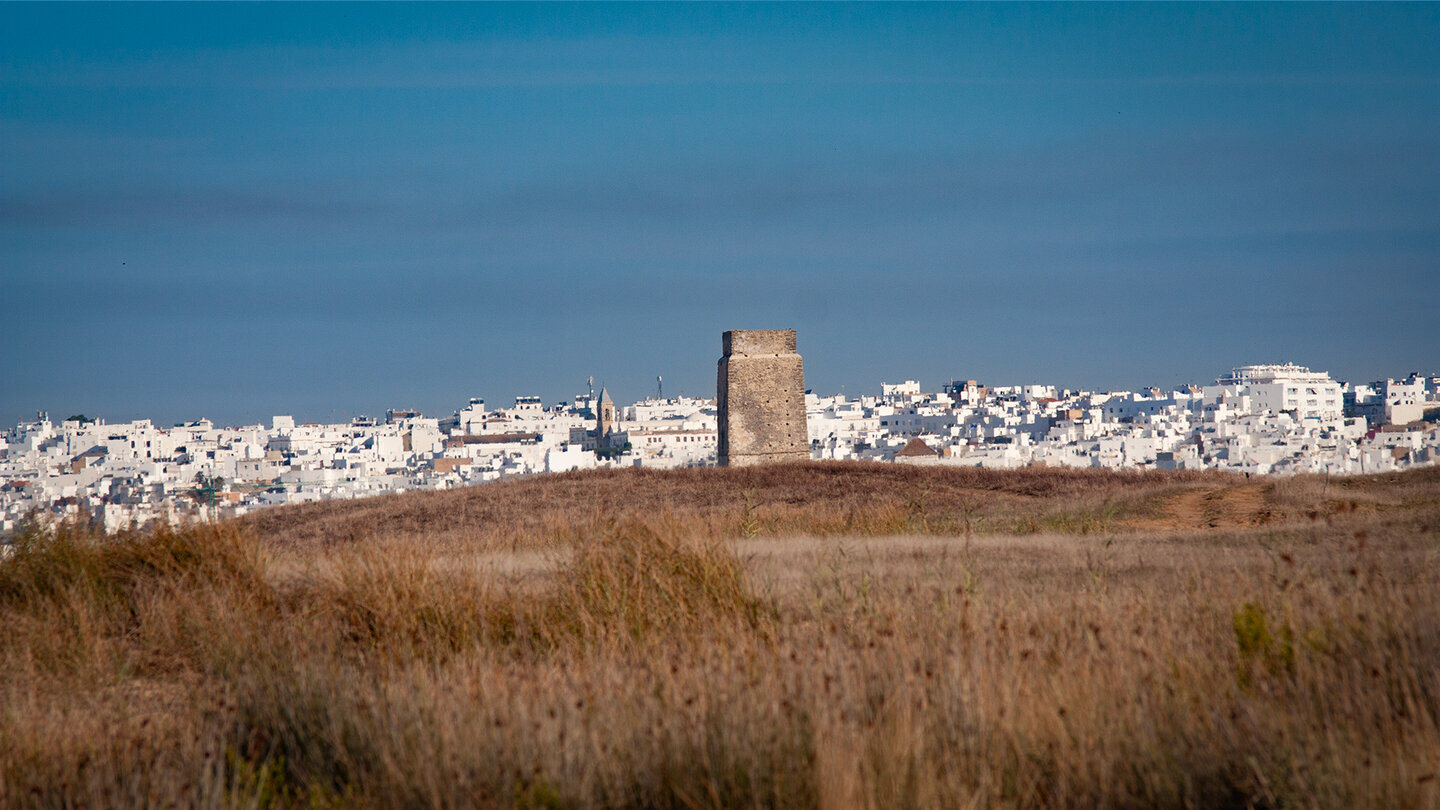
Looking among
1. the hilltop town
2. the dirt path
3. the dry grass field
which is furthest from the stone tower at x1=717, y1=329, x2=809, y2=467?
the dry grass field

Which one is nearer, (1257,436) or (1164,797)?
(1164,797)

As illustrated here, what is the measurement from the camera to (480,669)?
450 centimetres

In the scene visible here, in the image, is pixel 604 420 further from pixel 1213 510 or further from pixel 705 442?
pixel 1213 510

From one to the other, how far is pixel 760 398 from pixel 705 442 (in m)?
87.4

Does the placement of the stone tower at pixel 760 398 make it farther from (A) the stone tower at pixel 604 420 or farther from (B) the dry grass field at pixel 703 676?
(A) the stone tower at pixel 604 420

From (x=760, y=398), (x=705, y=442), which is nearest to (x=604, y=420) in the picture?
(x=705, y=442)

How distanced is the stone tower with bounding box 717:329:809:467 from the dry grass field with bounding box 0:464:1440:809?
16927mm

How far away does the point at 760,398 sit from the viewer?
24.6 meters

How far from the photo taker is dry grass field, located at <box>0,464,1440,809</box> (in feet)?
10.6

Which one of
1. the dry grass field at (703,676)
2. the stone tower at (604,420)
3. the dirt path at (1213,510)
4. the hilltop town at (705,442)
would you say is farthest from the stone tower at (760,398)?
the stone tower at (604,420)

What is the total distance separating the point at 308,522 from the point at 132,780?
10.9 metres

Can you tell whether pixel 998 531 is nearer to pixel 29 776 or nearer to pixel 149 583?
pixel 149 583

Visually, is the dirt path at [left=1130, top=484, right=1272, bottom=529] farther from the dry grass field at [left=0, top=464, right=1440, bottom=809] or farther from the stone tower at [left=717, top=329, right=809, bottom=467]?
the stone tower at [left=717, top=329, right=809, bottom=467]

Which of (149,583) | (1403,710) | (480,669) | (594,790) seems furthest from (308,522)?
(1403,710)
